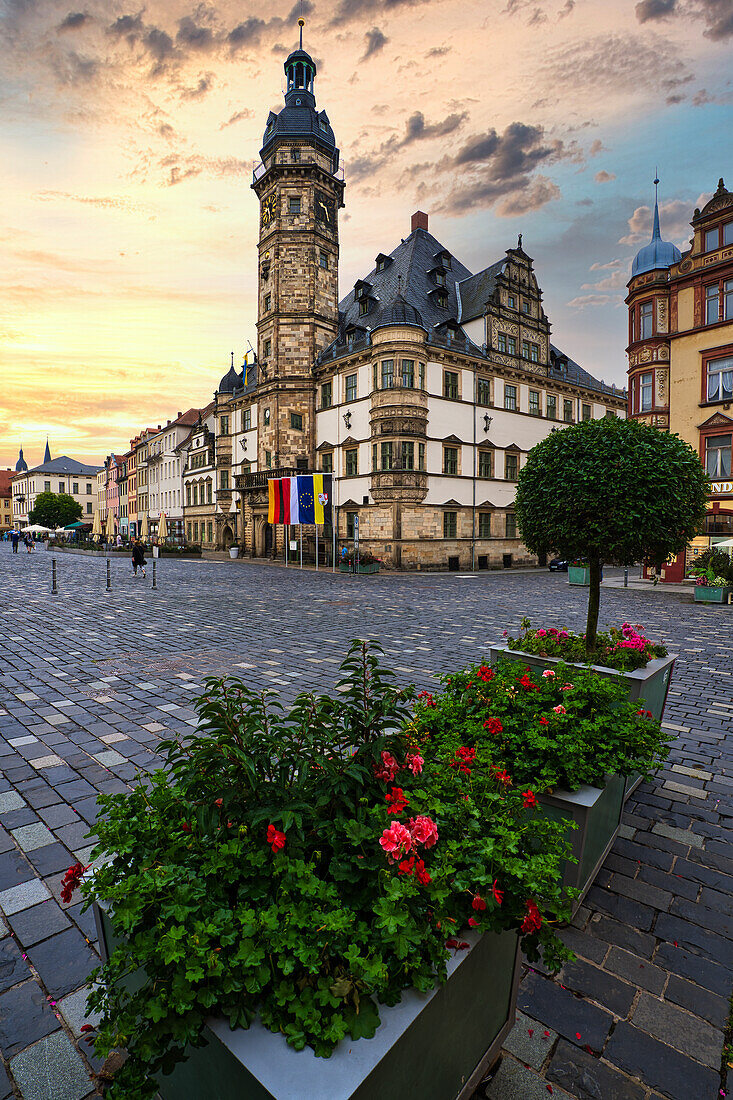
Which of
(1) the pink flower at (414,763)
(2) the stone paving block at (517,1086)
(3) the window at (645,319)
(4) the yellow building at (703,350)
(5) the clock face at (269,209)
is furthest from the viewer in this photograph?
(5) the clock face at (269,209)

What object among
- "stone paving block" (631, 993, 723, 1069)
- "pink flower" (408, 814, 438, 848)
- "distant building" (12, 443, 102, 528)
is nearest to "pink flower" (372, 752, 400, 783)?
"pink flower" (408, 814, 438, 848)

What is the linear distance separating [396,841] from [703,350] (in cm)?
2827

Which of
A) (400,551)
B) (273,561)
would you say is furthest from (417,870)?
(273,561)

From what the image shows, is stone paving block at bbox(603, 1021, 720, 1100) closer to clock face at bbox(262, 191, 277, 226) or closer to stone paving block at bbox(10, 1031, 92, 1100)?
stone paving block at bbox(10, 1031, 92, 1100)

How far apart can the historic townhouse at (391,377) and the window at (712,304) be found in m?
12.9

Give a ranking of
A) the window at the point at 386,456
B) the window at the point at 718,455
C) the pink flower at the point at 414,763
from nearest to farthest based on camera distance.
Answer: the pink flower at the point at 414,763 < the window at the point at 718,455 < the window at the point at 386,456

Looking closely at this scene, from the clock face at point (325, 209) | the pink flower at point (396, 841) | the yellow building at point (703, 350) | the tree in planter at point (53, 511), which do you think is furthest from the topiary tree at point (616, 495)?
the tree in planter at point (53, 511)

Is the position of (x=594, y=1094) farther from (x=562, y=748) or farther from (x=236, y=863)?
(x=236, y=863)

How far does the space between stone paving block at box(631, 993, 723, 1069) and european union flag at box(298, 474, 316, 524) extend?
2584 centimetres

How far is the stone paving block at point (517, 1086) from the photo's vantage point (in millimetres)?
2027

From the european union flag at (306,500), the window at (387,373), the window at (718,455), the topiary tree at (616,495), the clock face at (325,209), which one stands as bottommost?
the topiary tree at (616,495)

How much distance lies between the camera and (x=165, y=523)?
68062 mm

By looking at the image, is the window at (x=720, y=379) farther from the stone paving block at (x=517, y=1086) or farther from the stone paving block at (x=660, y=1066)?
the stone paving block at (x=517, y=1086)

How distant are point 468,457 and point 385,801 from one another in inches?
1315
